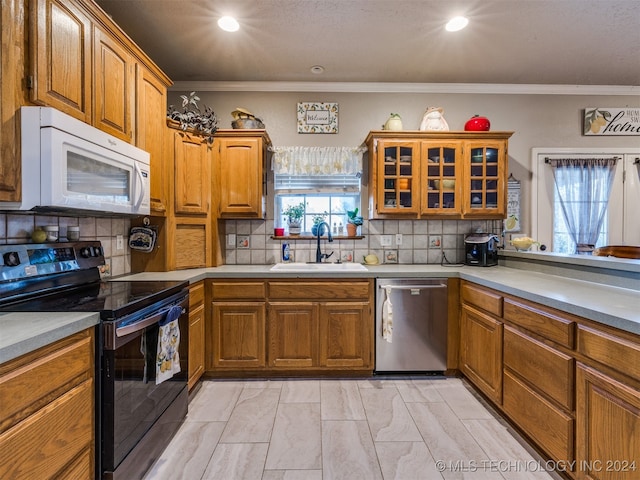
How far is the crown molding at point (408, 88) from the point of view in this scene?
307 cm

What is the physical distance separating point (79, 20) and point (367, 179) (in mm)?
A: 2386

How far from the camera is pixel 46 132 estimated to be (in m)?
1.27

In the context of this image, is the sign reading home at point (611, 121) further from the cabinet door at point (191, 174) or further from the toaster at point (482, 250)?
the cabinet door at point (191, 174)

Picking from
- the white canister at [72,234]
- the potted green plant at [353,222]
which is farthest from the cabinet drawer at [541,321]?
the white canister at [72,234]

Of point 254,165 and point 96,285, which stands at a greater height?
point 254,165

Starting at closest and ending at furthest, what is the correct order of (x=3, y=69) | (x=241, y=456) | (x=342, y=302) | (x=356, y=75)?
1. (x=3, y=69)
2. (x=241, y=456)
3. (x=342, y=302)
4. (x=356, y=75)

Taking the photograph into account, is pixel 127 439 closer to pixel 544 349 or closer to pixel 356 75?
pixel 544 349

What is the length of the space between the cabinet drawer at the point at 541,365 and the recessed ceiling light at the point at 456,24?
82.8 inches

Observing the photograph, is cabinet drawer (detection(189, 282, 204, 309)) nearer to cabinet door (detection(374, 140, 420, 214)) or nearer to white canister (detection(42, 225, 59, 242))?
white canister (detection(42, 225, 59, 242))

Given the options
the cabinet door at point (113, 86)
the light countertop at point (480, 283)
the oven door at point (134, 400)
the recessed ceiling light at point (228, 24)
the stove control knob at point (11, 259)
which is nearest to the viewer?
the light countertop at point (480, 283)

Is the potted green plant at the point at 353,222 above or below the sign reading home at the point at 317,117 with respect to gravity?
below

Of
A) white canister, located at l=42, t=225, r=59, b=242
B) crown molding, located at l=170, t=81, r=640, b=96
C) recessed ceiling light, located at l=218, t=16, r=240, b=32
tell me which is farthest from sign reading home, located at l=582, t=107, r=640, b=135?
white canister, located at l=42, t=225, r=59, b=242

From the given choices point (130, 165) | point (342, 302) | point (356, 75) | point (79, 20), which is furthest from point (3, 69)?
point (356, 75)

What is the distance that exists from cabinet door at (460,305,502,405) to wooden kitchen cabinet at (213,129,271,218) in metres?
1.96
